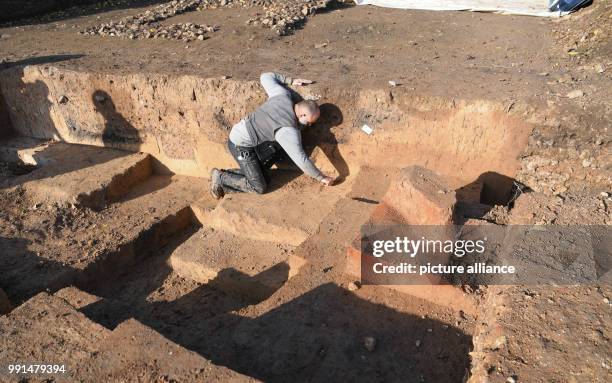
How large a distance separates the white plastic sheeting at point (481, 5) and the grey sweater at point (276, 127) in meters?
3.94

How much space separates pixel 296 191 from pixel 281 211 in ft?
1.32

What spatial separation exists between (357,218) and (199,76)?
2519 millimetres

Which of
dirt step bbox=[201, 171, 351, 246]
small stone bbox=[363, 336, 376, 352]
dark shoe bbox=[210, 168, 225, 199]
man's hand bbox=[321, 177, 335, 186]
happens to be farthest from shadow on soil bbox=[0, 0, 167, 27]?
small stone bbox=[363, 336, 376, 352]

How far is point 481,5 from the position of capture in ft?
23.0

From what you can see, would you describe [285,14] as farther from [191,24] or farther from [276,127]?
[276,127]

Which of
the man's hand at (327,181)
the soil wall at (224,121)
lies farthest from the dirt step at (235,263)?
the soil wall at (224,121)

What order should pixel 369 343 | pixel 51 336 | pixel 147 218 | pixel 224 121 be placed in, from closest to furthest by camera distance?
1. pixel 51 336
2. pixel 369 343
3. pixel 147 218
4. pixel 224 121

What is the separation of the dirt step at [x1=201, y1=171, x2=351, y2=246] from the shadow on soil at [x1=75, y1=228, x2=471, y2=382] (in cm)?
95

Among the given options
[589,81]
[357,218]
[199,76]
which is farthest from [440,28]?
[357,218]

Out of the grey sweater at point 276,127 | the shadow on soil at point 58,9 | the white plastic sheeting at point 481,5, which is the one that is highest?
the shadow on soil at point 58,9

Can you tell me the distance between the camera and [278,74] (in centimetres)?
473

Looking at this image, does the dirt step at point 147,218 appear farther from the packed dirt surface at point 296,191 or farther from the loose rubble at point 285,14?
the loose rubble at point 285,14
